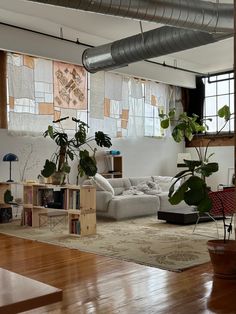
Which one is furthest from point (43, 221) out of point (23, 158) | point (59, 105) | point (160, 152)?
point (160, 152)

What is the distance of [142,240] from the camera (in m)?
5.51

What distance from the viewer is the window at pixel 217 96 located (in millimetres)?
10352

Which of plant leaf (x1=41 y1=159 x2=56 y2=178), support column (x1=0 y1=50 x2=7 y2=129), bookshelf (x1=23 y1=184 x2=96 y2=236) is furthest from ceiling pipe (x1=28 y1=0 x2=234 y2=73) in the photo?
bookshelf (x1=23 y1=184 x2=96 y2=236)

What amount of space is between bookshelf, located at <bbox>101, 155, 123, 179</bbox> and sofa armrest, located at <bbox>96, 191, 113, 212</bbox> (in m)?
1.73

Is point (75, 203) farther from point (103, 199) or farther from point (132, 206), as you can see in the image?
point (132, 206)

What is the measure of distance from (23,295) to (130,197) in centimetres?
593

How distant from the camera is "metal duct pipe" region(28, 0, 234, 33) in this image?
175 inches

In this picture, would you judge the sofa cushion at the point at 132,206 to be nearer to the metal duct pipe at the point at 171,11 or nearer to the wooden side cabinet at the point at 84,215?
the wooden side cabinet at the point at 84,215

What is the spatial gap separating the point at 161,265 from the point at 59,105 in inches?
187

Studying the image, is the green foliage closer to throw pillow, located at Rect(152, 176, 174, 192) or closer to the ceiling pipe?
the ceiling pipe

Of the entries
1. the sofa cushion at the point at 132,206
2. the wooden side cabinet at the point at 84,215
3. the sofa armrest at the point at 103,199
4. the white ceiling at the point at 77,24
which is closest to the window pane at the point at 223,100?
the white ceiling at the point at 77,24

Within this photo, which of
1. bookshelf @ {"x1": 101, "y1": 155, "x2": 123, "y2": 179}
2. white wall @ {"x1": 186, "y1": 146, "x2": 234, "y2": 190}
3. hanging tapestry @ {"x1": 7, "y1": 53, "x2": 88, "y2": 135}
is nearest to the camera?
hanging tapestry @ {"x1": 7, "y1": 53, "x2": 88, "y2": 135}

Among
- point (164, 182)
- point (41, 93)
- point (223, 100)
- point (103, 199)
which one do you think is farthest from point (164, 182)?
point (41, 93)

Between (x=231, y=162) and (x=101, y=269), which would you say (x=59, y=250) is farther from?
(x=231, y=162)
